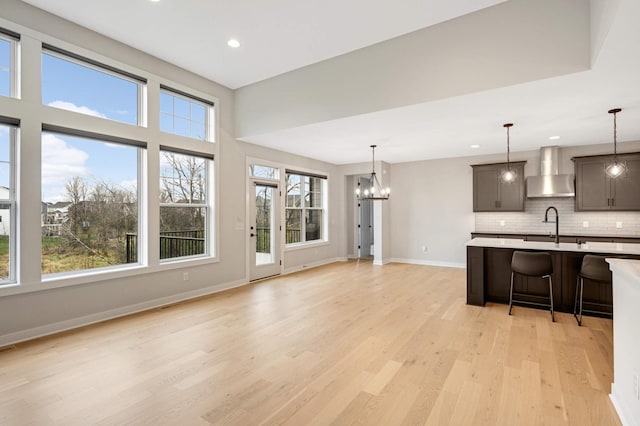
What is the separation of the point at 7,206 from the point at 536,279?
6.41 metres

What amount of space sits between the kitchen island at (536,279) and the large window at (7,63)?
19.3 ft

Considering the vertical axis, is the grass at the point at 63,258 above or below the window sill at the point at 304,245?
above

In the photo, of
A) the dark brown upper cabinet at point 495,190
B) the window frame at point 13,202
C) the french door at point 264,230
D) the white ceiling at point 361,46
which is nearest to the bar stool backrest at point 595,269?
the white ceiling at point 361,46

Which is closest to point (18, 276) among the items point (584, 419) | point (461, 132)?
point (584, 419)

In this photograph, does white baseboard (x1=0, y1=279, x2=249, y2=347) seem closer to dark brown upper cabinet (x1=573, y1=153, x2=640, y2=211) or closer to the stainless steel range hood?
the stainless steel range hood

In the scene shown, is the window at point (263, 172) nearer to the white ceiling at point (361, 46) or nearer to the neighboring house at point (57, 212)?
the white ceiling at point (361, 46)

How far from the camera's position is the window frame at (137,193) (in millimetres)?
3531

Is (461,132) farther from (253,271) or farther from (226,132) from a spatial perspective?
(253,271)

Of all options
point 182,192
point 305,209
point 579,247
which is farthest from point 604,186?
point 182,192

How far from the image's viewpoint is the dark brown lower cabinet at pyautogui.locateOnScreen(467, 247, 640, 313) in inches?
155

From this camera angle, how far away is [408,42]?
388 centimetres

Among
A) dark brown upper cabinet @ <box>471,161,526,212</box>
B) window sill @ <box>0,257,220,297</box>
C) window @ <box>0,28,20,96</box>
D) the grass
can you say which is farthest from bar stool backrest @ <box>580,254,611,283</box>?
window @ <box>0,28,20,96</box>

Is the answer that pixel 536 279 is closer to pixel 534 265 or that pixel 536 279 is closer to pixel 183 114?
pixel 534 265

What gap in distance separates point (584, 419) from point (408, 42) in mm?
3965
